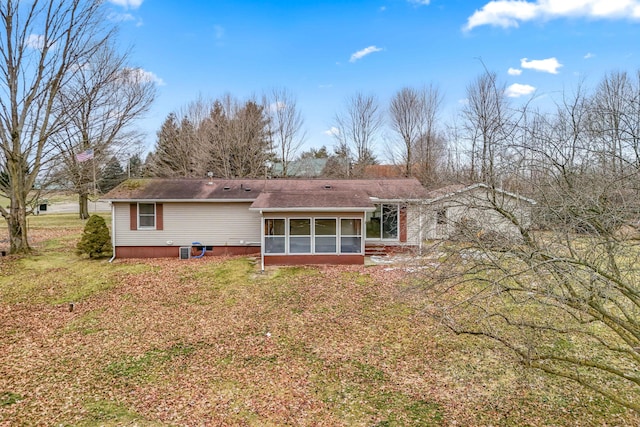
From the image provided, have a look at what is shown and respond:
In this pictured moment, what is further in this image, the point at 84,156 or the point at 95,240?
the point at 84,156

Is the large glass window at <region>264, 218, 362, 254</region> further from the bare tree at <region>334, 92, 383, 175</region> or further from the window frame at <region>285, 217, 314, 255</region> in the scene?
the bare tree at <region>334, 92, 383, 175</region>

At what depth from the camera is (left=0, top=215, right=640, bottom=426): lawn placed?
521 cm

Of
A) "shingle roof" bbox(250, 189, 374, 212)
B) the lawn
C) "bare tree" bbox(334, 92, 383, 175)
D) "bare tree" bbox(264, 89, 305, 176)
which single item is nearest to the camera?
the lawn

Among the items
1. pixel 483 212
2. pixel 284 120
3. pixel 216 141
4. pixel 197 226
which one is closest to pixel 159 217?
pixel 197 226

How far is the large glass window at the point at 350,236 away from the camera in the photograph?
555 inches

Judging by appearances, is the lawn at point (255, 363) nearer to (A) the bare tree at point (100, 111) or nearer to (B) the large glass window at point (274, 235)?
(B) the large glass window at point (274, 235)

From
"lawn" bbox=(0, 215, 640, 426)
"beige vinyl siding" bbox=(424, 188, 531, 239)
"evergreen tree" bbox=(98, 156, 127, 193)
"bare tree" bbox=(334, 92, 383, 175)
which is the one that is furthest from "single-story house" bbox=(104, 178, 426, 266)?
"evergreen tree" bbox=(98, 156, 127, 193)

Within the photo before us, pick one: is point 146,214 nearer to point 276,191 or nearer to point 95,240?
point 95,240

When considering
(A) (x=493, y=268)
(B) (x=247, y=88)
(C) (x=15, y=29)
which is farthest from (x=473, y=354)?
(B) (x=247, y=88)

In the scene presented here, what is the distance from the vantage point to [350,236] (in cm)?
1412

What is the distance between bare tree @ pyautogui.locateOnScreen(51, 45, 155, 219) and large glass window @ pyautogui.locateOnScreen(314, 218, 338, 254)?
1298 cm

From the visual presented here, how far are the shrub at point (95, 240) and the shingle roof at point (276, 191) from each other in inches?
58.3

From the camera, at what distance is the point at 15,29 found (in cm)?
1538

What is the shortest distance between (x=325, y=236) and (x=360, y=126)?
21.5 metres
